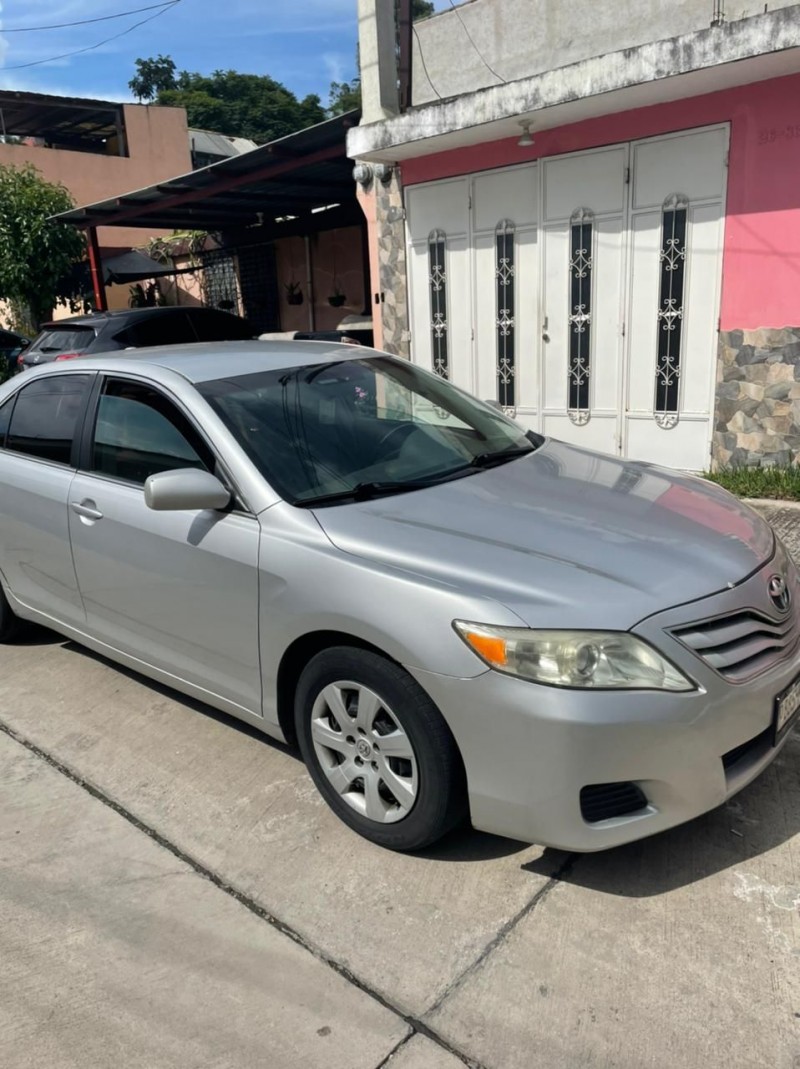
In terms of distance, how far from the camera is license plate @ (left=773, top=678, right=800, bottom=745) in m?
2.56

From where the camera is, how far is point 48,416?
4.09 metres

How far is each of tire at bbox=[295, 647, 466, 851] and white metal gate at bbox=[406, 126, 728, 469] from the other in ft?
17.4

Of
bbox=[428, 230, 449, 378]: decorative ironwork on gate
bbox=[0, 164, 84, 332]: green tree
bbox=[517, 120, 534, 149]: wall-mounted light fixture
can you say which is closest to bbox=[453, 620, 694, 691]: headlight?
bbox=[517, 120, 534, 149]: wall-mounted light fixture

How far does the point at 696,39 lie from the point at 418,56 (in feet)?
12.4

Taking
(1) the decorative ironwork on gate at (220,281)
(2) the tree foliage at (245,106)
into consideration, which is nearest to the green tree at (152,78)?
(2) the tree foliage at (245,106)

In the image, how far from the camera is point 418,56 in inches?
345

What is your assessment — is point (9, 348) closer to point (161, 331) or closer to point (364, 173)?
point (161, 331)

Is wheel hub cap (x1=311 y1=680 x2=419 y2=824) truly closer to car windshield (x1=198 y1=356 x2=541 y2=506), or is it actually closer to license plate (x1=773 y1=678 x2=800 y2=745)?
car windshield (x1=198 y1=356 x2=541 y2=506)

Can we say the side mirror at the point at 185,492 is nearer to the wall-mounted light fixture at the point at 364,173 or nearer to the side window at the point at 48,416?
the side window at the point at 48,416

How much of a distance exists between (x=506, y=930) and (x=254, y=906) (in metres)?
0.77

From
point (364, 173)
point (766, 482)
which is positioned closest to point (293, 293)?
point (364, 173)

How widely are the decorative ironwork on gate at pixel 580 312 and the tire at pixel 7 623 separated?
5.21 metres

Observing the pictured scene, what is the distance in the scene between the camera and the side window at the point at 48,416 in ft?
12.8

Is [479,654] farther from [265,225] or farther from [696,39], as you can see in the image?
[265,225]
